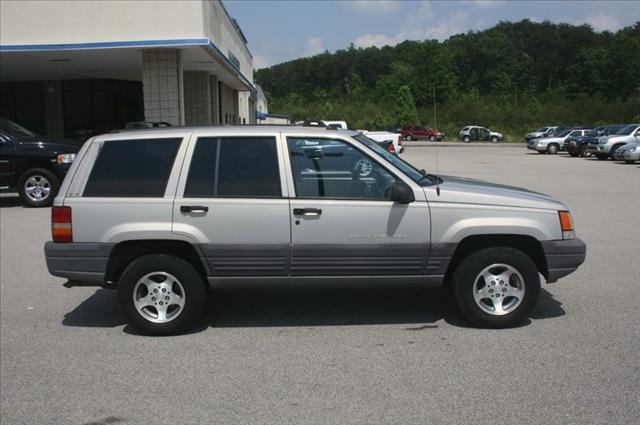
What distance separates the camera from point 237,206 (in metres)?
5.57

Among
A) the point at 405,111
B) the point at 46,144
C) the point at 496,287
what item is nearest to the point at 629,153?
the point at 46,144

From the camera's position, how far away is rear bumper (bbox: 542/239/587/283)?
5645 millimetres

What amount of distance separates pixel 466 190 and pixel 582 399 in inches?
83.4

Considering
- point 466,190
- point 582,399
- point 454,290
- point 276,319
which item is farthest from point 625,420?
point 276,319

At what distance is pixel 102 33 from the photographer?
53.8ft

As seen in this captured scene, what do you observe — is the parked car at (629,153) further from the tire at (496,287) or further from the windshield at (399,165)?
the tire at (496,287)

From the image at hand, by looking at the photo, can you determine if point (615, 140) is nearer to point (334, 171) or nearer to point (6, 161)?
point (6, 161)

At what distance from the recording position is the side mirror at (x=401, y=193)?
5.44 metres

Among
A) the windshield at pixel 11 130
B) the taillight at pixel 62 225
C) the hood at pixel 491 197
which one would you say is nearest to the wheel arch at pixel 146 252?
the taillight at pixel 62 225

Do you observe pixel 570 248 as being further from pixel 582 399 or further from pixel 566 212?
pixel 582 399

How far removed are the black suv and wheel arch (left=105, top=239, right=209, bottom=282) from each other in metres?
8.81

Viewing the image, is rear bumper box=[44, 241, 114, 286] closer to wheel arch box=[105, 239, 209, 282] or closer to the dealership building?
wheel arch box=[105, 239, 209, 282]

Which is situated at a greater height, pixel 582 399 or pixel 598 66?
pixel 598 66

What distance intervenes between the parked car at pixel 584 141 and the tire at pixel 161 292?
31269 millimetres
